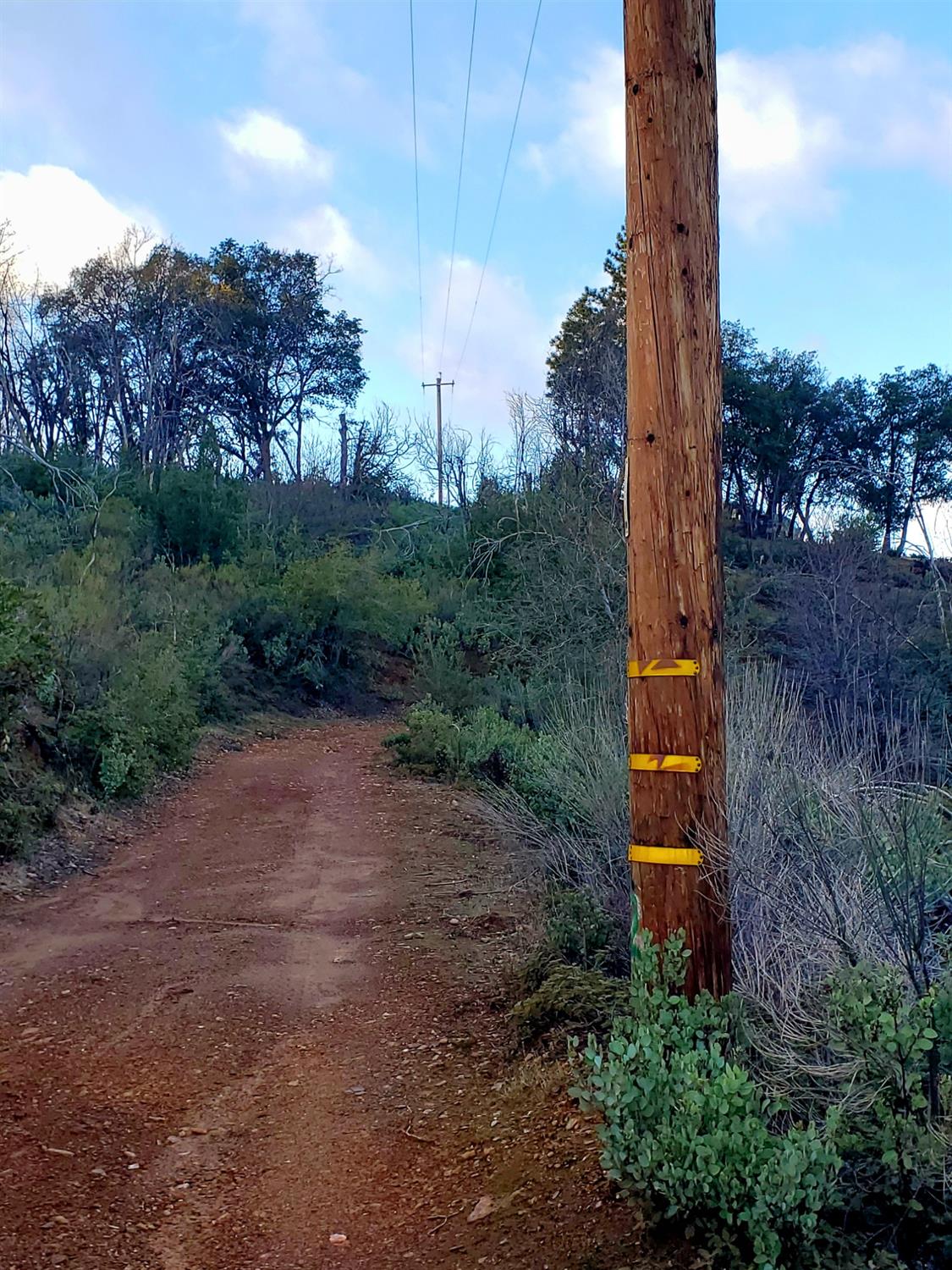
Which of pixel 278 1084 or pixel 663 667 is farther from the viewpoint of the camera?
pixel 278 1084

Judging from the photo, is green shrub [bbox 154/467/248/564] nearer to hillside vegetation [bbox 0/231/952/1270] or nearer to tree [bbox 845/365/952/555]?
hillside vegetation [bbox 0/231/952/1270]

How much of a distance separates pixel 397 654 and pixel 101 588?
12.5 m

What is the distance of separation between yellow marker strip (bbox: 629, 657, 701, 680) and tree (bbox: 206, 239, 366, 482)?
34.6 metres

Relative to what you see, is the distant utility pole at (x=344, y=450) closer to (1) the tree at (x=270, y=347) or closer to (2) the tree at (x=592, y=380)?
(1) the tree at (x=270, y=347)

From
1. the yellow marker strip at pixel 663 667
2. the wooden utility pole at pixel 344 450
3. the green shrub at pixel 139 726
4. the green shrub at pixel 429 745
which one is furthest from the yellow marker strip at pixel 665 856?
the wooden utility pole at pixel 344 450

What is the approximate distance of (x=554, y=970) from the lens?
5.39 m

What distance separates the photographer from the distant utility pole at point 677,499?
148 inches

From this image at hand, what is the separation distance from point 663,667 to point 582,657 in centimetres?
1151

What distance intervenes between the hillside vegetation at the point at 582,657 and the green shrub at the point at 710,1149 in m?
0.01

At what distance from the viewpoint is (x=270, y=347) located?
39844mm

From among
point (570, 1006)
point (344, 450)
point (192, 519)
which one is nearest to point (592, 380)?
point (192, 519)

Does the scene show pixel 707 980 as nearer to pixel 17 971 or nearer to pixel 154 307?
pixel 17 971

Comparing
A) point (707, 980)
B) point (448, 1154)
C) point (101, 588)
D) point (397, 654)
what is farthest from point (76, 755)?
point (397, 654)

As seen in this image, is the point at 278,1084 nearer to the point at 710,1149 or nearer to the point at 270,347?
the point at 710,1149
